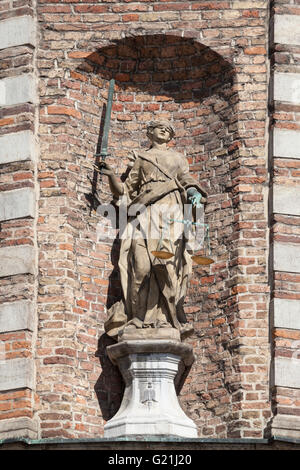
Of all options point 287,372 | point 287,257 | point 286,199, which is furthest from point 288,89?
point 287,372

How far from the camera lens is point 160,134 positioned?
638 inches

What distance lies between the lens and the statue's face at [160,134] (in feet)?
53.1

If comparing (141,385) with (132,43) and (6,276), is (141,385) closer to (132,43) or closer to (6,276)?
(6,276)

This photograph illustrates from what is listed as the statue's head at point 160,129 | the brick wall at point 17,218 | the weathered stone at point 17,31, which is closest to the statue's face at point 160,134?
the statue's head at point 160,129

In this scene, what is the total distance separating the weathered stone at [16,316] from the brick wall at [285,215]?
2176 millimetres

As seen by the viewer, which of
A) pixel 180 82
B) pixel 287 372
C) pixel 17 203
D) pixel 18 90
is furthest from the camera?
pixel 180 82

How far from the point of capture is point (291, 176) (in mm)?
15805

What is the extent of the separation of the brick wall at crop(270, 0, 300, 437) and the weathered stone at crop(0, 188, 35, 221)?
2.20m

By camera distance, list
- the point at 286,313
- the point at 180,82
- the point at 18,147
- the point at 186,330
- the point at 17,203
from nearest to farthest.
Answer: the point at 286,313, the point at 186,330, the point at 17,203, the point at 18,147, the point at 180,82

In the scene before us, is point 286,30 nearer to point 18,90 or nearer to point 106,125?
point 106,125

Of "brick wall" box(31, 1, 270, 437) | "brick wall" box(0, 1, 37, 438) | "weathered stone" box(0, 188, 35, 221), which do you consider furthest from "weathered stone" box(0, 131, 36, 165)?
"weathered stone" box(0, 188, 35, 221)

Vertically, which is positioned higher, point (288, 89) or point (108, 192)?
point (288, 89)

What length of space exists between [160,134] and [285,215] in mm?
1462
